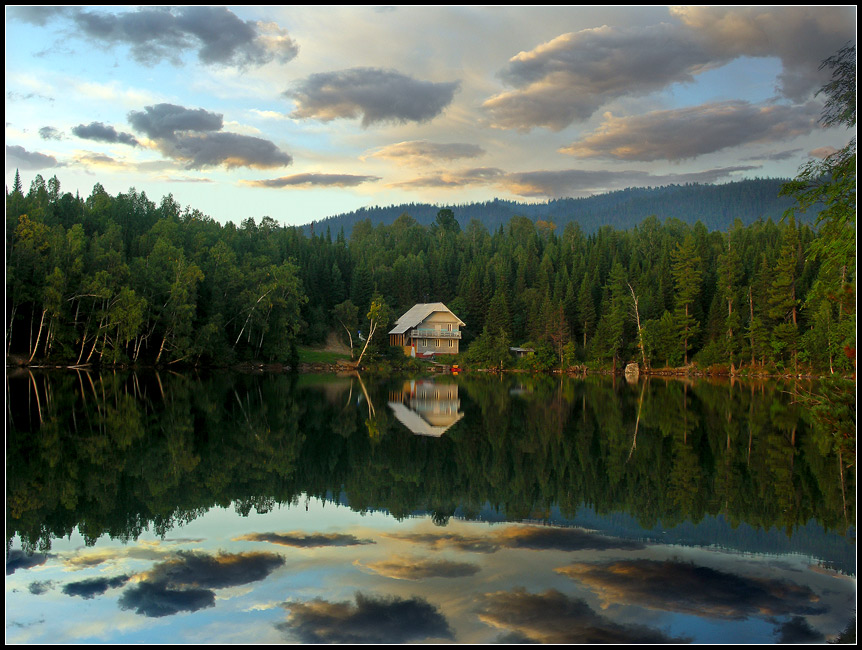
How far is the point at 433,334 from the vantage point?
9075 cm

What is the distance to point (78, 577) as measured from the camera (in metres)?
8.95

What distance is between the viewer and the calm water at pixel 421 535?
787cm

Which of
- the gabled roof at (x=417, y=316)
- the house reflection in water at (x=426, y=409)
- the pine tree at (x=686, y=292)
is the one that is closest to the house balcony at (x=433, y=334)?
the gabled roof at (x=417, y=316)

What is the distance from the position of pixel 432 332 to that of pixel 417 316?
148 inches

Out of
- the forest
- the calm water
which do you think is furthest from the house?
the calm water

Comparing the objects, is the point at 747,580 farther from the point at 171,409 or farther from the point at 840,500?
the point at 171,409

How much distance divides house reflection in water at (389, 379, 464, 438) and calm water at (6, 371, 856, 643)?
7.68 ft

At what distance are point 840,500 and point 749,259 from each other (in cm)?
8408

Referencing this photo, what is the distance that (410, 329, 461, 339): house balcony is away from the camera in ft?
297

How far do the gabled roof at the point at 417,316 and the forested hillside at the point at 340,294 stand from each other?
5772 mm

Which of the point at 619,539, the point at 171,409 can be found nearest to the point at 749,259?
the point at 171,409

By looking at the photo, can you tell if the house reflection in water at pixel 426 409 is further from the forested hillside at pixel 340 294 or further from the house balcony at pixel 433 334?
the house balcony at pixel 433 334

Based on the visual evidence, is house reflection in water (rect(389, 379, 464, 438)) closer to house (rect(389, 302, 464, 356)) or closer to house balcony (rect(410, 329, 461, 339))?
house balcony (rect(410, 329, 461, 339))

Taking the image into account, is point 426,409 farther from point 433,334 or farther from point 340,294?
point 340,294
